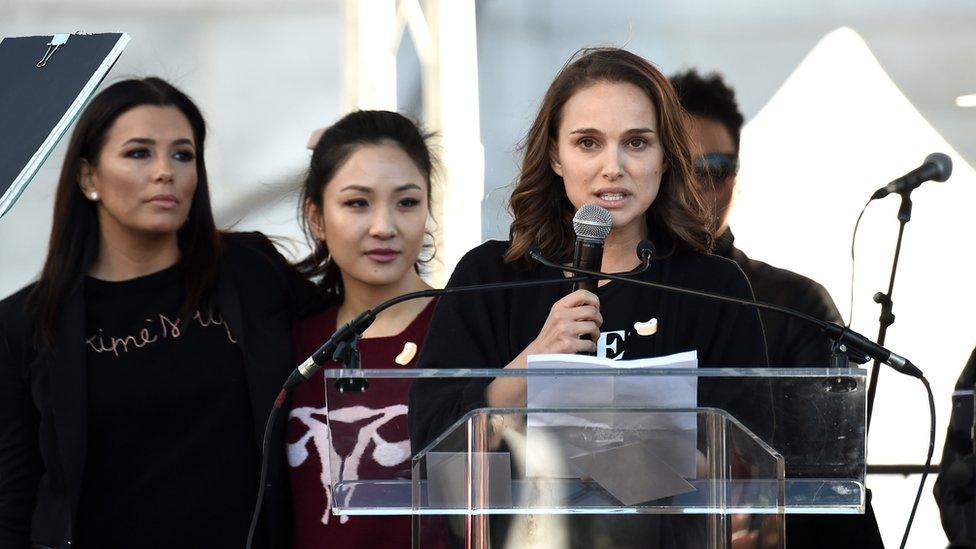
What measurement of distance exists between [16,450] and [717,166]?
159 cm

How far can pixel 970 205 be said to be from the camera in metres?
3.36


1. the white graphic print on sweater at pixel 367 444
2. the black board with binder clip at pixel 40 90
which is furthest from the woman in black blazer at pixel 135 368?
the white graphic print on sweater at pixel 367 444

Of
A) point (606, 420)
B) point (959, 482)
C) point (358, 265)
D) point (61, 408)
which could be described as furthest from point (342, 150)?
point (959, 482)

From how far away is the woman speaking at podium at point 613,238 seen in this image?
1.99 metres

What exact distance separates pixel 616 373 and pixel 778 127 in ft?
6.65

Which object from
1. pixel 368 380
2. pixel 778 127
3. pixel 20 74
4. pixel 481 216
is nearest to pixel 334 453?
pixel 368 380

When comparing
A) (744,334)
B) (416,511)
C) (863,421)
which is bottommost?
(416,511)

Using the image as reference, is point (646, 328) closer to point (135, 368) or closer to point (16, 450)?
point (135, 368)

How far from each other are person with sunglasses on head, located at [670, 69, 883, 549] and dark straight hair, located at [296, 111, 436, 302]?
571mm

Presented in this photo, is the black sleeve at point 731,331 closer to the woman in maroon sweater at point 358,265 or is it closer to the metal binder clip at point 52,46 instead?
the woman in maroon sweater at point 358,265

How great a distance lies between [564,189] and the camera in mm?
2260

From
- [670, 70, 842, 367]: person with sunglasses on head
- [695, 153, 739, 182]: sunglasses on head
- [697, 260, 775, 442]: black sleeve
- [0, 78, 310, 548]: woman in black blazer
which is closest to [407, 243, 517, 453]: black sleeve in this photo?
[697, 260, 775, 442]: black sleeve

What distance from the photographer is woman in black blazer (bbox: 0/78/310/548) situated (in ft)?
7.96

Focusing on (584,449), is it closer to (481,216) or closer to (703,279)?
(703,279)
